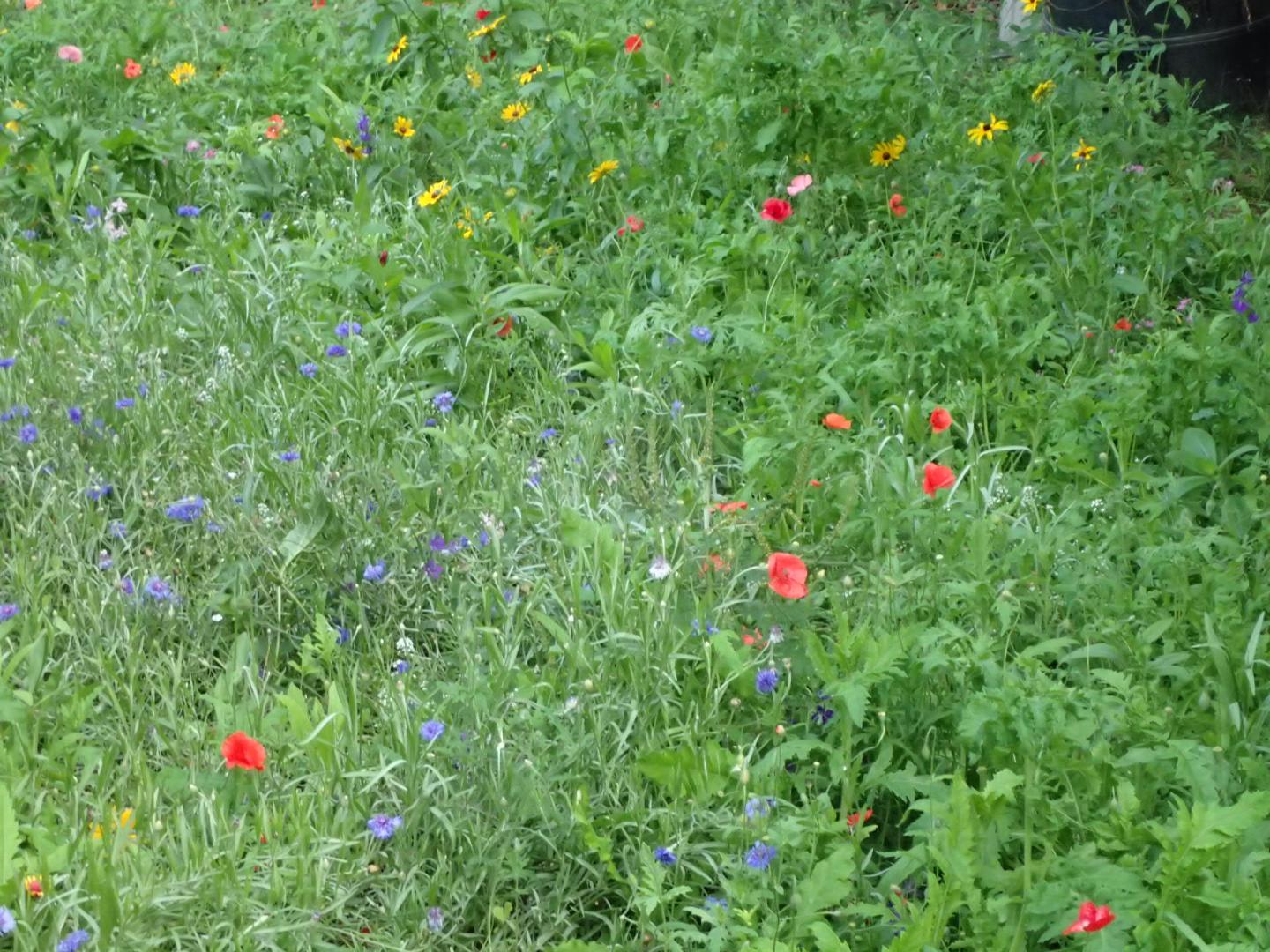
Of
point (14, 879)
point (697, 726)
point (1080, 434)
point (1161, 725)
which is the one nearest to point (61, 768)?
point (14, 879)

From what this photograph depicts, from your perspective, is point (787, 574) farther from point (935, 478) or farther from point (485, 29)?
point (485, 29)

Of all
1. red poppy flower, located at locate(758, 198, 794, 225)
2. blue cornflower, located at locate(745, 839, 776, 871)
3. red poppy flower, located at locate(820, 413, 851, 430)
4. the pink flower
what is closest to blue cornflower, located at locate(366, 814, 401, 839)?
blue cornflower, located at locate(745, 839, 776, 871)

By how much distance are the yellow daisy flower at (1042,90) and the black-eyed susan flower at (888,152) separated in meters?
0.55

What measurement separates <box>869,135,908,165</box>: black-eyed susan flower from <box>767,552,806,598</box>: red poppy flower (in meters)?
2.05

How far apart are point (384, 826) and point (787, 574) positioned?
83cm

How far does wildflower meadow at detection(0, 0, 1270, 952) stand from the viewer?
239cm

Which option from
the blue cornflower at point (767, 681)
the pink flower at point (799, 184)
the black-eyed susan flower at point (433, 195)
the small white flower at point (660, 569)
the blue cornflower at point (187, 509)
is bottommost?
the blue cornflower at point (187, 509)

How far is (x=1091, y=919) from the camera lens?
203 centimetres

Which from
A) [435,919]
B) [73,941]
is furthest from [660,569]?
[73,941]

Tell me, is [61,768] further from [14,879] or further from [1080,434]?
[1080,434]

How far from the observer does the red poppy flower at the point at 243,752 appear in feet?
8.19

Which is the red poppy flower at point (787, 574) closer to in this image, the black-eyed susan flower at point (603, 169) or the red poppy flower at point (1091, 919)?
the red poppy flower at point (1091, 919)

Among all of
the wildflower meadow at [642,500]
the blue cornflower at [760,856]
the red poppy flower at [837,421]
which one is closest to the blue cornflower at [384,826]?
the wildflower meadow at [642,500]

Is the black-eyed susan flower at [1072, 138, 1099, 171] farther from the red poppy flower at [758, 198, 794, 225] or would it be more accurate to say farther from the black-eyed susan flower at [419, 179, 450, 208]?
the black-eyed susan flower at [419, 179, 450, 208]
